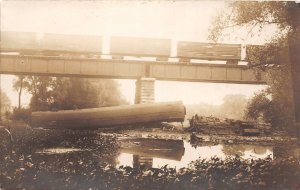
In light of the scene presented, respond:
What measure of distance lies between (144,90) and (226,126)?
1415 millimetres

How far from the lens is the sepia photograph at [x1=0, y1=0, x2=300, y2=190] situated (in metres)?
4.51

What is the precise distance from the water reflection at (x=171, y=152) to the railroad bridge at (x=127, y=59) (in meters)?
0.72

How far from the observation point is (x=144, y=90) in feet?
15.5

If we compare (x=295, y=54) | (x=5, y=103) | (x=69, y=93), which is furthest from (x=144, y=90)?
(x=295, y=54)

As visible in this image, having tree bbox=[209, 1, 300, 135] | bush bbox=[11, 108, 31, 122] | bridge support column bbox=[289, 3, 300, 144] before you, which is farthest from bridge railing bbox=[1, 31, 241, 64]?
bush bbox=[11, 108, 31, 122]

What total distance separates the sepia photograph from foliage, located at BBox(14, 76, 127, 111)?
2cm

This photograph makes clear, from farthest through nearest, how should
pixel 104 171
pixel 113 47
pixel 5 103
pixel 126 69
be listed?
1. pixel 126 69
2. pixel 113 47
3. pixel 5 103
4. pixel 104 171

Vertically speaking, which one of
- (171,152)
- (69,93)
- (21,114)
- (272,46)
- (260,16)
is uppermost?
(260,16)

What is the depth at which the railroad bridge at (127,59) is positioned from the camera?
477 cm

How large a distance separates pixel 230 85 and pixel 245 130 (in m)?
0.75

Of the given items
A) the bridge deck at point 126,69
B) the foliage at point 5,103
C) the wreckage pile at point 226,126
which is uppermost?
the bridge deck at point 126,69

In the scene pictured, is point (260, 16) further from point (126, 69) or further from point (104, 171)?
point (104, 171)

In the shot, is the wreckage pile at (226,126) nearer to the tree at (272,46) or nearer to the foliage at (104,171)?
the tree at (272,46)

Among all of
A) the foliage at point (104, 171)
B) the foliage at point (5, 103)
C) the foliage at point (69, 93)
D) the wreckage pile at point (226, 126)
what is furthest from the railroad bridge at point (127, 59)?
the foliage at point (104, 171)
